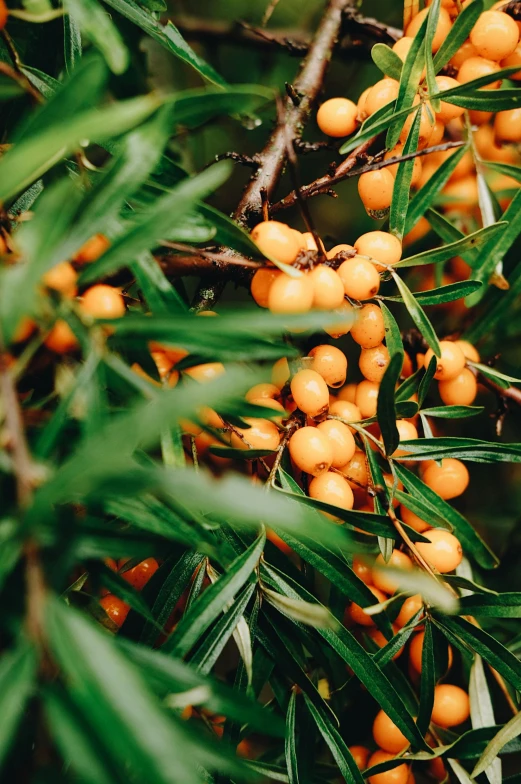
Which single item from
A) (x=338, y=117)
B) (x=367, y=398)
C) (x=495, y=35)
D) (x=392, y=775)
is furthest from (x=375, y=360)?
(x=392, y=775)

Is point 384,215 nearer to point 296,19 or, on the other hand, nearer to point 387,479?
point 387,479

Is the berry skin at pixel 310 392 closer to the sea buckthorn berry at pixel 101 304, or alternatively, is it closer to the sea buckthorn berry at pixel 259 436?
the sea buckthorn berry at pixel 259 436

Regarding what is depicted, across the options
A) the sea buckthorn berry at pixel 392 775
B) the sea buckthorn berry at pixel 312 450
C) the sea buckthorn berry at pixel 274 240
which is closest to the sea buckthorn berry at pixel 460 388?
the sea buckthorn berry at pixel 312 450

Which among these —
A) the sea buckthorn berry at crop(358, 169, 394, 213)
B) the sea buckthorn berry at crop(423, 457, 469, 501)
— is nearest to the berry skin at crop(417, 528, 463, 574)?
the sea buckthorn berry at crop(423, 457, 469, 501)

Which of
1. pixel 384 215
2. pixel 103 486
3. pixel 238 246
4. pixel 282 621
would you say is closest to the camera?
pixel 103 486

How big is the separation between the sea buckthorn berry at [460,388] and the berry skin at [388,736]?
16.8 inches

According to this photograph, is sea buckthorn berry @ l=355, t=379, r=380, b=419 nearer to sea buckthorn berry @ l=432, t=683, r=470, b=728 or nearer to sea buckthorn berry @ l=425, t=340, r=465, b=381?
sea buckthorn berry @ l=425, t=340, r=465, b=381

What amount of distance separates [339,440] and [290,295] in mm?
197

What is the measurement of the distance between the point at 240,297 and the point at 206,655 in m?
0.75

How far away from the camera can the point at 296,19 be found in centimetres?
108

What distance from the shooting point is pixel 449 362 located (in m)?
0.71

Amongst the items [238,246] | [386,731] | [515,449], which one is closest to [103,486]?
[238,246]

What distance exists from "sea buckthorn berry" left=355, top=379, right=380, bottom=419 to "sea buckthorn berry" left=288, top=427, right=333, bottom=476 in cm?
11

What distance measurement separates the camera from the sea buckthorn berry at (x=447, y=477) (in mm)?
740
